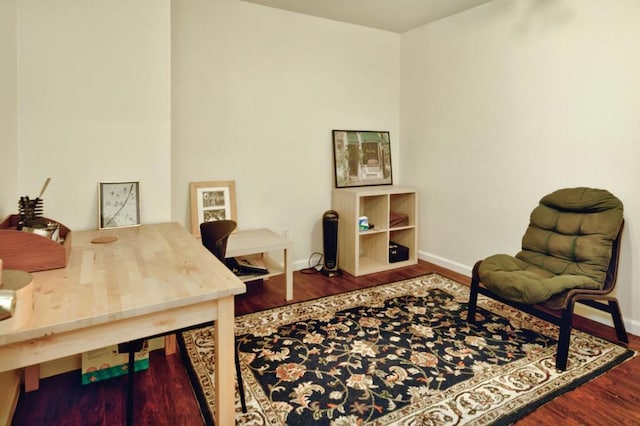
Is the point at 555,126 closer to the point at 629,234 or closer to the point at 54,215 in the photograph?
the point at 629,234

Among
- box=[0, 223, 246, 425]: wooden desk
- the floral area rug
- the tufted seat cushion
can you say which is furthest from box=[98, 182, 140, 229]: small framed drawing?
the tufted seat cushion

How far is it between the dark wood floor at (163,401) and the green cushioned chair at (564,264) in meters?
0.28

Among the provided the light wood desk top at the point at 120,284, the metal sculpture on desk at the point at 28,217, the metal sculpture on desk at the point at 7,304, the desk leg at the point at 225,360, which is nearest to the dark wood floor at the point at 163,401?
the desk leg at the point at 225,360

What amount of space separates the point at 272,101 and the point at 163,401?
8.69ft

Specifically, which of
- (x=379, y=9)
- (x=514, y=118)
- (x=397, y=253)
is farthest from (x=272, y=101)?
(x=514, y=118)

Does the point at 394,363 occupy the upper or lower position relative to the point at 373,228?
lower

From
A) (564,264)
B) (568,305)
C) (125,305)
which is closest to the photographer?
(125,305)

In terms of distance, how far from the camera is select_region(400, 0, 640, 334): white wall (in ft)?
8.61

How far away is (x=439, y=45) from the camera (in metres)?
3.89

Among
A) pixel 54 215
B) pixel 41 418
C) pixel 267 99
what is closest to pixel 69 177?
pixel 54 215

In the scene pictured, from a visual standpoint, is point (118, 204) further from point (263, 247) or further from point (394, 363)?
point (394, 363)

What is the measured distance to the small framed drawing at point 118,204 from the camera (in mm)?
2359

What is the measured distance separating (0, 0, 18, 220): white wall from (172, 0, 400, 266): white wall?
1218mm

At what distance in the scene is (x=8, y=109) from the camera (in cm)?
196
